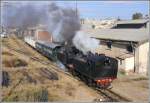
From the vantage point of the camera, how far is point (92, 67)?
8984mm

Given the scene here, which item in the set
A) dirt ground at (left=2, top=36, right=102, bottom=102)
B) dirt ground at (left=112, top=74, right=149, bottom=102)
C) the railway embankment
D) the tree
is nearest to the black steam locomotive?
the railway embankment

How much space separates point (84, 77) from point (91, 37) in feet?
6.26

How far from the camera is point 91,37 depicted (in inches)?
294

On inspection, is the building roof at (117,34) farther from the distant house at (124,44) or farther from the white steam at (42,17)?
the white steam at (42,17)

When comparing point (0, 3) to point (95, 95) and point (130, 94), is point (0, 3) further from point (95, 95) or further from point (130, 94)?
point (130, 94)

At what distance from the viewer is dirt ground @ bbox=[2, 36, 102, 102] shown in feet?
22.1

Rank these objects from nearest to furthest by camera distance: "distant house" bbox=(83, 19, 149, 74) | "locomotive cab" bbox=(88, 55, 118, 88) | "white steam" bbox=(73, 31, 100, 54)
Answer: "distant house" bbox=(83, 19, 149, 74)
"white steam" bbox=(73, 31, 100, 54)
"locomotive cab" bbox=(88, 55, 118, 88)

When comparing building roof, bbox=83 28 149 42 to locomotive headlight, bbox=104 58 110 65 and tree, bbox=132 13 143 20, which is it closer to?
tree, bbox=132 13 143 20

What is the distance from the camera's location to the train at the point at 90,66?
8352 mm

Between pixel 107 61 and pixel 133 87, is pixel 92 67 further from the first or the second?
pixel 133 87

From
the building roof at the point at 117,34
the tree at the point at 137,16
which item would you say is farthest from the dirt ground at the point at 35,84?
the tree at the point at 137,16

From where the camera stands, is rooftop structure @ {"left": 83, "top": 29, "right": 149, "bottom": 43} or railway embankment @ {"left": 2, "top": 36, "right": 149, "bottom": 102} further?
rooftop structure @ {"left": 83, "top": 29, "right": 149, "bottom": 43}

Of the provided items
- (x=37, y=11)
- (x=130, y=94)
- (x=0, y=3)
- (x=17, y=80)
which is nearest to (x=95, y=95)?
(x=130, y=94)

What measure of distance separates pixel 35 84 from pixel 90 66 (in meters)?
2.52
